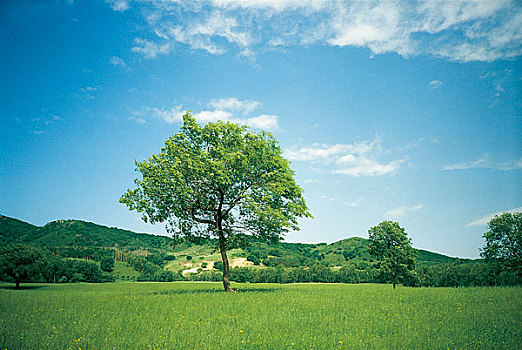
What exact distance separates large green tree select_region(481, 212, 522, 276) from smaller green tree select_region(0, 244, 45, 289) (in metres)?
68.3

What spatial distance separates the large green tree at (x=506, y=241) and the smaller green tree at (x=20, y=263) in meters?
68.3

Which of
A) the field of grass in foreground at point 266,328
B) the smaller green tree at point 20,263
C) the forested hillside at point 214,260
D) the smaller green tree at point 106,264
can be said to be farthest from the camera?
the smaller green tree at point 106,264

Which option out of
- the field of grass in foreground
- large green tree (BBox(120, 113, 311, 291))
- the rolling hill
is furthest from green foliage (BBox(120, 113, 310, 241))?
the rolling hill

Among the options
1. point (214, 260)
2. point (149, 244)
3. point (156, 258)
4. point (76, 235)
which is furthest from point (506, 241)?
point (76, 235)

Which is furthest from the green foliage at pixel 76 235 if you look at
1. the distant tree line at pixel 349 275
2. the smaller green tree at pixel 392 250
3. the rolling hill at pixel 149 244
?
the smaller green tree at pixel 392 250

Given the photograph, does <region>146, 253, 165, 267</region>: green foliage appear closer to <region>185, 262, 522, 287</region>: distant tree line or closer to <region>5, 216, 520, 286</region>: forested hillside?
<region>5, 216, 520, 286</region>: forested hillside

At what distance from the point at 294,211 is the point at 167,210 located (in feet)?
41.5

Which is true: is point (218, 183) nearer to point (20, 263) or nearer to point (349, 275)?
point (20, 263)

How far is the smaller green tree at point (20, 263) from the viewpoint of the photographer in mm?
47094

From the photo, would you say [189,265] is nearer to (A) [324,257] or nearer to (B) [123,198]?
(A) [324,257]

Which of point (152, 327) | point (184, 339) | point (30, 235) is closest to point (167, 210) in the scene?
point (152, 327)

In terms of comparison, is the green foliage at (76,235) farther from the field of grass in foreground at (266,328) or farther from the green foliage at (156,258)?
the field of grass in foreground at (266,328)

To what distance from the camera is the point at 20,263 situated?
4797 cm

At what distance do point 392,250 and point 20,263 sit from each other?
56047 mm
